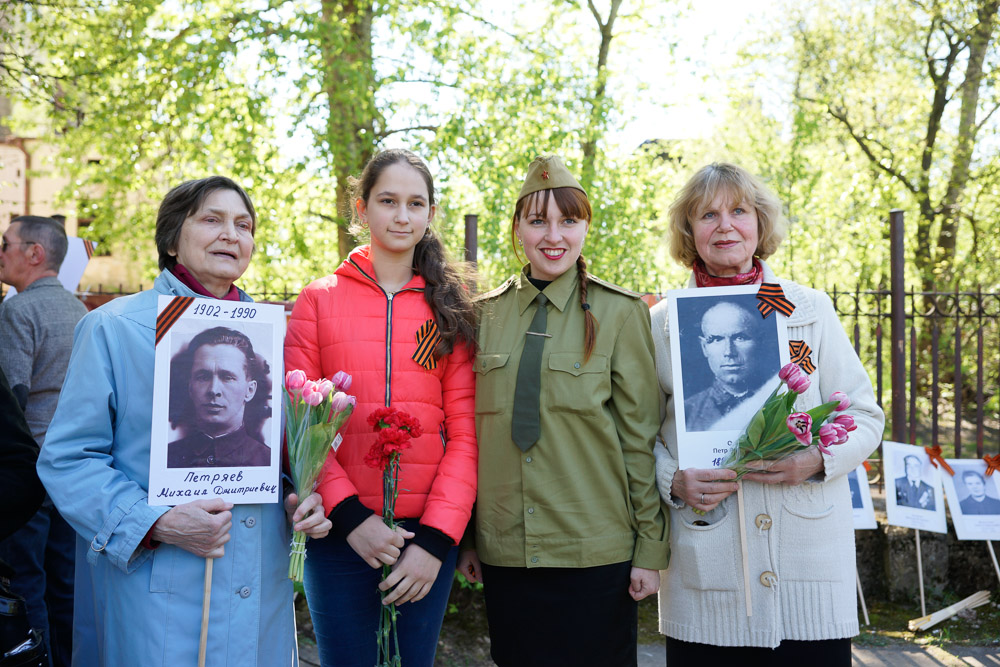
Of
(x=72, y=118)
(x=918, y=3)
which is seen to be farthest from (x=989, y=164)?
(x=72, y=118)

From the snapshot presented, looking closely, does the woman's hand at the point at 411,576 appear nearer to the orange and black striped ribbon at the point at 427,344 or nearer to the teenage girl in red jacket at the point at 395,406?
the teenage girl in red jacket at the point at 395,406

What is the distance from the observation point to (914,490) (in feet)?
17.5

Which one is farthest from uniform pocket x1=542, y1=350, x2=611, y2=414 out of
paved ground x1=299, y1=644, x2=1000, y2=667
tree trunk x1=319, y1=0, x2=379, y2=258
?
tree trunk x1=319, y1=0, x2=379, y2=258

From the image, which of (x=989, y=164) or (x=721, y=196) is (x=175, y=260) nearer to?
(x=721, y=196)

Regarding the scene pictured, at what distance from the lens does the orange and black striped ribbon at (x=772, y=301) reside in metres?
2.67

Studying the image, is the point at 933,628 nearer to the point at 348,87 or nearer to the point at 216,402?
the point at 216,402

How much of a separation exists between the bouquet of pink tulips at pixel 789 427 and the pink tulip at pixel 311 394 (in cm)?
137

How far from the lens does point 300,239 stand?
991cm

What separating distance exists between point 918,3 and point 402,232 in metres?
13.8

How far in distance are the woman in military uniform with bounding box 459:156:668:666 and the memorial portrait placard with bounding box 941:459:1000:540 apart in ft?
12.0

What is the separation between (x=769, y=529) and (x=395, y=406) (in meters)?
1.35

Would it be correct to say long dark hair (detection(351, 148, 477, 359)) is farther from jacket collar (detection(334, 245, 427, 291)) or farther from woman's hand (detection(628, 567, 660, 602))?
woman's hand (detection(628, 567, 660, 602))

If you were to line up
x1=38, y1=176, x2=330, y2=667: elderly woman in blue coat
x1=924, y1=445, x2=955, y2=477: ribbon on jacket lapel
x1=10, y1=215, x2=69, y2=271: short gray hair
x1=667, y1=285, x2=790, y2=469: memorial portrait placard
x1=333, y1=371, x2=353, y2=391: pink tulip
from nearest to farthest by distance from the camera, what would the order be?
x1=38, y1=176, x2=330, y2=667: elderly woman in blue coat, x1=333, y1=371, x2=353, y2=391: pink tulip, x1=667, y1=285, x2=790, y2=469: memorial portrait placard, x1=10, y1=215, x2=69, y2=271: short gray hair, x1=924, y1=445, x2=955, y2=477: ribbon on jacket lapel

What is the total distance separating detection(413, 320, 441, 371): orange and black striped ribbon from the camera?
275 centimetres
